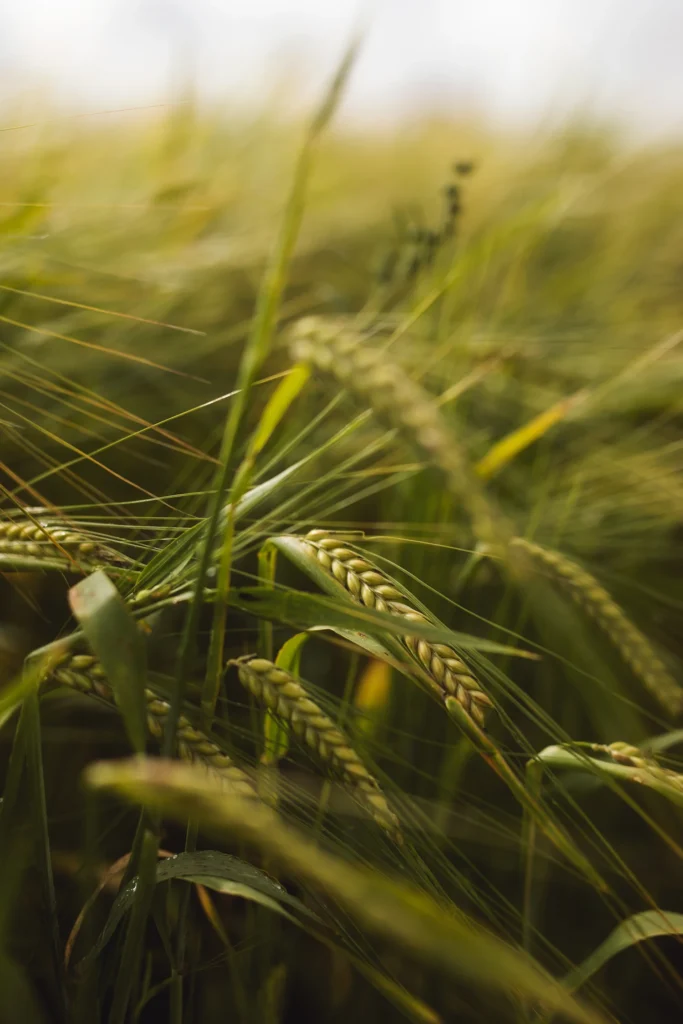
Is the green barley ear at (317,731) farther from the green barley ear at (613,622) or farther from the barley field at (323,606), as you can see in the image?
the green barley ear at (613,622)

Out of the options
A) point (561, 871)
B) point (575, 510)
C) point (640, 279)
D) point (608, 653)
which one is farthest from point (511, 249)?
point (561, 871)

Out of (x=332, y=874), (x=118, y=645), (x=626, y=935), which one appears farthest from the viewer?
(x=626, y=935)

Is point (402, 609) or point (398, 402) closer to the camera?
point (398, 402)

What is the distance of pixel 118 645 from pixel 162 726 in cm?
7

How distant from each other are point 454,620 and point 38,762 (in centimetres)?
42

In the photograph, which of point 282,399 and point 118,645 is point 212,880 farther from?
point 282,399

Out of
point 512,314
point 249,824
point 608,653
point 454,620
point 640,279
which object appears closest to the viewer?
point 249,824

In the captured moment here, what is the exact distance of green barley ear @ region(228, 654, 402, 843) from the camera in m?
0.34

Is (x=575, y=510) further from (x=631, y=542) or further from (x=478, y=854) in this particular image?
(x=478, y=854)

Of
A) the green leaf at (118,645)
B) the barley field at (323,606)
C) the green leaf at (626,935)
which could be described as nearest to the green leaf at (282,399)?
the barley field at (323,606)

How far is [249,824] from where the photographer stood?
0.19 m

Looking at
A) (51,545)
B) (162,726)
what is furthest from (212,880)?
(51,545)

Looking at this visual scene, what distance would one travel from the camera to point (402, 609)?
0.36 metres

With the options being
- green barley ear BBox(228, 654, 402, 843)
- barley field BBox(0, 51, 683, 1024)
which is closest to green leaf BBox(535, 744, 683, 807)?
barley field BBox(0, 51, 683, 1024)
